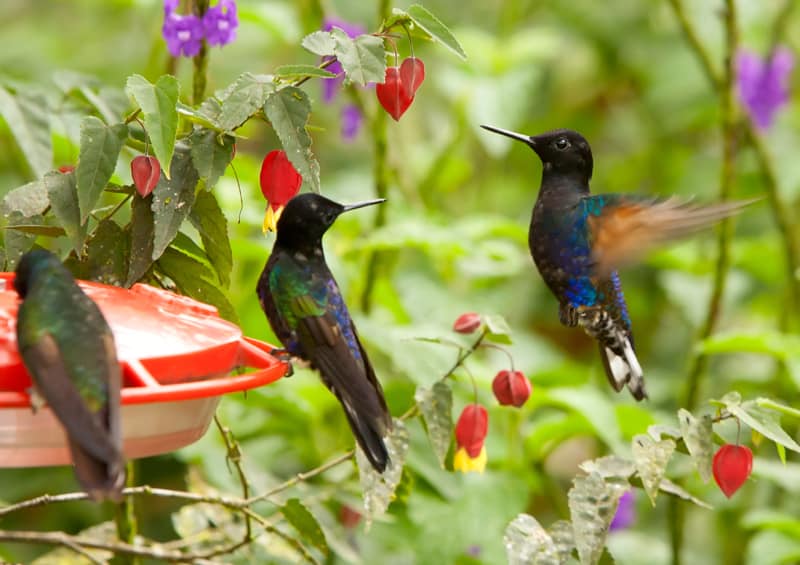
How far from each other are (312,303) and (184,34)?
59 centimetres

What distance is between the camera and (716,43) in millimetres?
5547

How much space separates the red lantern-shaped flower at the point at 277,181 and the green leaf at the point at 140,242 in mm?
194

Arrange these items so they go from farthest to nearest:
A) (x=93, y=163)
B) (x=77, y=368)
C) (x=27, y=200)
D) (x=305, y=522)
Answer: (x=305, y=522) < (x=27, y=200) < (x=93, y=163) < (x=77, y=368)

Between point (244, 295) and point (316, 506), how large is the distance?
73cm

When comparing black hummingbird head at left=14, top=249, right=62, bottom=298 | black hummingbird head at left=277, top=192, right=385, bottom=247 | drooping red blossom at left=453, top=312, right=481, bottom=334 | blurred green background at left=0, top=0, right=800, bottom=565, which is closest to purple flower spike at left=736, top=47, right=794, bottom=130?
blurred green background at left=0, top=0, right=800, bottom=565

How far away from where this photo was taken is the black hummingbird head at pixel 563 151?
224 cm

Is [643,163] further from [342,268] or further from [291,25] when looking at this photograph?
[342,268]

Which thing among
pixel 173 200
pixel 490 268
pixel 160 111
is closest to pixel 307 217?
pixel 173 200

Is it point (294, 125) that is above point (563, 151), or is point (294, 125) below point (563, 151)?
above

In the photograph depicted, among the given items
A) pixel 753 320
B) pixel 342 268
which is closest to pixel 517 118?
pixel 342 268

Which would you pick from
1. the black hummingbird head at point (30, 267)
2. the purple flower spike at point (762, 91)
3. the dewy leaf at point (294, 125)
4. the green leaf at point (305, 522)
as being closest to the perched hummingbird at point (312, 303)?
the dewy leaf at point (294, 125)

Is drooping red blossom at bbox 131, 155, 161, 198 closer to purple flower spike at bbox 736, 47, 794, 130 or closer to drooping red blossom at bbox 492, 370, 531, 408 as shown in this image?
drooping red blossom at bbox 492, 370, 531, 408

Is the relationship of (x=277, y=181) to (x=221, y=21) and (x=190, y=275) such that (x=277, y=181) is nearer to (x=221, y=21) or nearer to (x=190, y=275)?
(x=190, y=275)

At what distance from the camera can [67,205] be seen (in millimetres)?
1808
